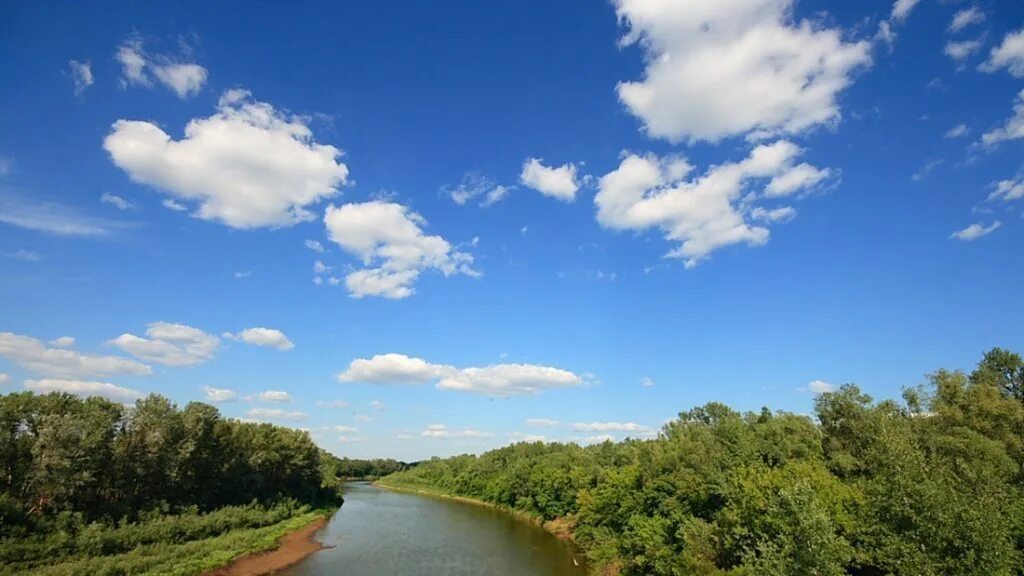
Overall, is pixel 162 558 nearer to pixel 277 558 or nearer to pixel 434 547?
pixel 277 558

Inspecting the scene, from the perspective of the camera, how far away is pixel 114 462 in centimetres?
4812

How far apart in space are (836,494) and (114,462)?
58.0m

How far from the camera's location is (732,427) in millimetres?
55938

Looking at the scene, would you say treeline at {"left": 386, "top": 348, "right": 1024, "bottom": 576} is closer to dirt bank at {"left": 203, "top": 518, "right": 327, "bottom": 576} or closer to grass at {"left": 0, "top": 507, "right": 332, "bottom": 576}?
dirt bank at {"left": 203, "top": 518, "right": 327, "bottom": 576}

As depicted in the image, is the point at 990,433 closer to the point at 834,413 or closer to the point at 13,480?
the point at 834,413

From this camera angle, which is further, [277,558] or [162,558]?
[277,558]

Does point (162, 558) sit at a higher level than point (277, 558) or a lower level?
higher

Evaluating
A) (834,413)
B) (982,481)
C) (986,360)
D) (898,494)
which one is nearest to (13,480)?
(898,494)

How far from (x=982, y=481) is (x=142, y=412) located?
212 ft

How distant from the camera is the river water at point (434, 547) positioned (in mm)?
45844

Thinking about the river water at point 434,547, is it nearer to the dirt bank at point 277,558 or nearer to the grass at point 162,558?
the dirt bank at point 277,558

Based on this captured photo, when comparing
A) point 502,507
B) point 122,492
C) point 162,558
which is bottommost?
point 502,507

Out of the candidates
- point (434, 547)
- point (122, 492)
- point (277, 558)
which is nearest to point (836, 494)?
point (434, 547)

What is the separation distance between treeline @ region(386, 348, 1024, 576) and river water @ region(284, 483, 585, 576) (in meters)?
5.52
